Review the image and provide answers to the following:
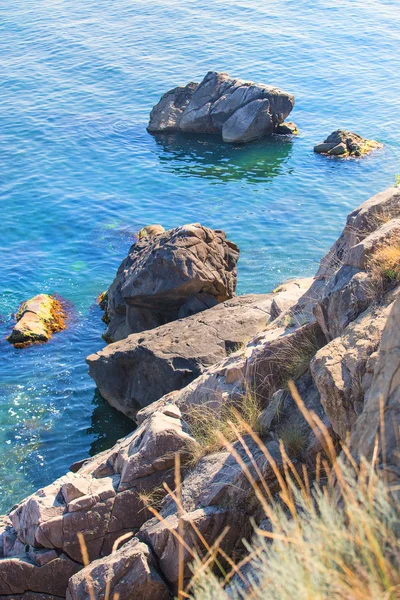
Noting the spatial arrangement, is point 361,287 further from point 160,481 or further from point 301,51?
point 301,51

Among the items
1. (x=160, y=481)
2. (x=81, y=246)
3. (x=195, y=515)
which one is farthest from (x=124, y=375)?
(x=81, y=246)

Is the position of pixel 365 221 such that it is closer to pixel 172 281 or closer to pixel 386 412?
pixel 386 412

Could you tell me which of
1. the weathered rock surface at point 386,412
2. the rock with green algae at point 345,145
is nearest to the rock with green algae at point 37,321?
the weathered rock surface at point 386,412

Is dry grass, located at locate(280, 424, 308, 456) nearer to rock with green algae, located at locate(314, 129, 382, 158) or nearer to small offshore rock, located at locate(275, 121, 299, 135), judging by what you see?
rock with green algae, located at locate(314, 129, 382, 158)

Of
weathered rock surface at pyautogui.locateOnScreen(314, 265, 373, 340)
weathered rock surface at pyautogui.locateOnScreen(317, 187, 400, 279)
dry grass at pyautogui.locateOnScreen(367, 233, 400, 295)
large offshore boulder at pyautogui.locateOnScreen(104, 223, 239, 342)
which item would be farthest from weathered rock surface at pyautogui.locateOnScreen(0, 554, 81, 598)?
large offshore boulder at pyautogui.locateOnScreen(104, 223, 239, 342)

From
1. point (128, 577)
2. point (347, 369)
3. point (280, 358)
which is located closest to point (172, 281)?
point (280, 358)

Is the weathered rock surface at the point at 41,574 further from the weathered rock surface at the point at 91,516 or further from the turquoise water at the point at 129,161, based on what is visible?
the turquoise water at the point at 129,161

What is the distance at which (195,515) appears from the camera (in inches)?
375

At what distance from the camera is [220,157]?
37.9 m

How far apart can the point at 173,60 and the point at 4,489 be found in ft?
132

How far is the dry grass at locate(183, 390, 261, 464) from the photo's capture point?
10820mm

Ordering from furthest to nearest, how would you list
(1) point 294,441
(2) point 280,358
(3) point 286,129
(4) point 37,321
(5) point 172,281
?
(3) point 286,129, (4) point 37,321, (5) point 172,281, (2) point 280,358, (1) point 294,441

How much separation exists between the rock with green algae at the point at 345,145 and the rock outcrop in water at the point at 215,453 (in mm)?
25801

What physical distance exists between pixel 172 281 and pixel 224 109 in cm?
2120
